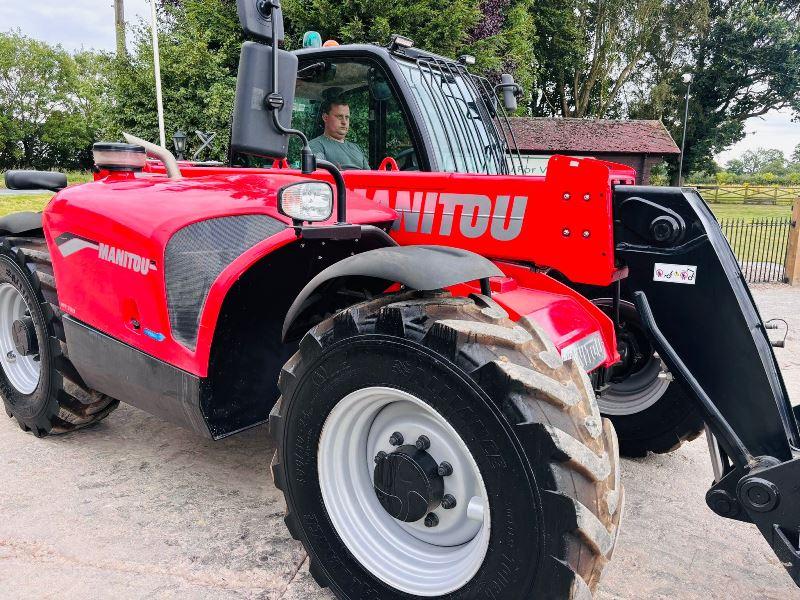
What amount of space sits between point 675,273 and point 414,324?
A: 1009 millimetres

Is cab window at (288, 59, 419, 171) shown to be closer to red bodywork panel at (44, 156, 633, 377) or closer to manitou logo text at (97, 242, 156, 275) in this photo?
red bodywork panel at (44, 156, 633, 377)

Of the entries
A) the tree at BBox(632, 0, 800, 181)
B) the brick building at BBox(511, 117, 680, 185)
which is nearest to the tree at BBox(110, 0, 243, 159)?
the brick building at BBox(511, 117, 680, 185)

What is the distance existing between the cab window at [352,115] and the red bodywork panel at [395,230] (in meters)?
0.17

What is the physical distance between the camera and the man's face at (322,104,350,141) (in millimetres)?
3141

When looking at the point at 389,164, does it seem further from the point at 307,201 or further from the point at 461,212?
the point at 307,201

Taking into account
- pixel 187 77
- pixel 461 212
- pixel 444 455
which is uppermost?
pixel 187 77

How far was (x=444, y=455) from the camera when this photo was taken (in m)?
2.20

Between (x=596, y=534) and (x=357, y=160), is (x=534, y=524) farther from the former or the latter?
(x=357, y=160)

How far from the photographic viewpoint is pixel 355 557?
2.26 meters

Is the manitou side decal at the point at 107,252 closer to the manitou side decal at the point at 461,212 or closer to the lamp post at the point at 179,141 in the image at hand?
the manitou side decal at the point at 461,212

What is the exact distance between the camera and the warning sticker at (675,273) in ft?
7.48

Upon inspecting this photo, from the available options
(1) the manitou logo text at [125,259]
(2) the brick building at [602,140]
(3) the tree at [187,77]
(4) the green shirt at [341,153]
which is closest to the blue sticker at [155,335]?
(1) the manitou logo text at [125,259]

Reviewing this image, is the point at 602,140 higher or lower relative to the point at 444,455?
higher

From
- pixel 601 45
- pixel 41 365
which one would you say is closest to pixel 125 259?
pixel 41 365
